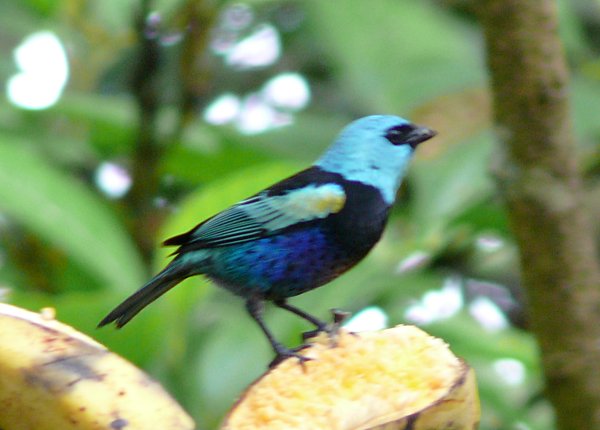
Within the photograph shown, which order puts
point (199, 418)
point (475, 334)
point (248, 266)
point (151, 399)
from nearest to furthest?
point (151, 399)
point (248, 266)
point (199, 418)
point (475, 334)

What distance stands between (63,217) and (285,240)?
63cm

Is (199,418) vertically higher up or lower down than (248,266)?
lower down

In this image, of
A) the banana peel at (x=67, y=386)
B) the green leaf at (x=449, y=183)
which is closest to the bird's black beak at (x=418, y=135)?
the green leaf at (x=449, y=183)

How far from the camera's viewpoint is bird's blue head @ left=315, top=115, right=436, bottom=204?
2286 millimetres

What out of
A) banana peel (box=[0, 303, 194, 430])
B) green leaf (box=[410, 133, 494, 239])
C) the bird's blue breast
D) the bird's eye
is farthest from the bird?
banana peel (box=[0, 303, 194, 430])

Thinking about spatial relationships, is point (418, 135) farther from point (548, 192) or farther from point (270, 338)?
point (270, 338)

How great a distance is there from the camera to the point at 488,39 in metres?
2.37

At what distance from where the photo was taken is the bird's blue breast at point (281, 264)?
2.10 metres

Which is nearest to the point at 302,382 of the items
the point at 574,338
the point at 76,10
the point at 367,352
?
the point at 367,352

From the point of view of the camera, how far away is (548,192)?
2338 millimetres

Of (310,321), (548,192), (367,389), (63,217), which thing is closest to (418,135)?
(548,192)

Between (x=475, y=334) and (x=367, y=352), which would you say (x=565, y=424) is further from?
(x=367, y=352)

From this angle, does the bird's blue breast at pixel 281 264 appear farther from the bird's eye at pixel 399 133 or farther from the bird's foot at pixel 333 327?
the bird's eye at pixel 399 133

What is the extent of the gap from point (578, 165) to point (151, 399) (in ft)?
4.39
